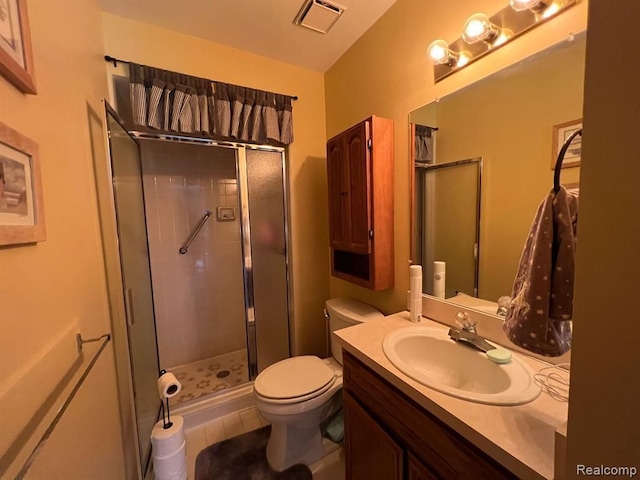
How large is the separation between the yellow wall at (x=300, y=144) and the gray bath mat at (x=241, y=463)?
676 millimetres

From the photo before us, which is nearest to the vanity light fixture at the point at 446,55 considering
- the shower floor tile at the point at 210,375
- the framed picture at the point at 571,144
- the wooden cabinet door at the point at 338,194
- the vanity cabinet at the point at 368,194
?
the vanity cabinet at the point at 368,194

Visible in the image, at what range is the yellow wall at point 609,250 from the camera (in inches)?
12.3

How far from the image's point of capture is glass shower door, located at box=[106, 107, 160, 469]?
1.28 metres

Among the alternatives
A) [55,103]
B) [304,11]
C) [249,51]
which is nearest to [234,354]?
[55,103]

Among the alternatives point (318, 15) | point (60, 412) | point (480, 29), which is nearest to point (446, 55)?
point (480, 29)

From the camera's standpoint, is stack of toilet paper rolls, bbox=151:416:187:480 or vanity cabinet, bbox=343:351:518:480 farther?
stack of toilet paper rolls, bbox=151:416:187:480

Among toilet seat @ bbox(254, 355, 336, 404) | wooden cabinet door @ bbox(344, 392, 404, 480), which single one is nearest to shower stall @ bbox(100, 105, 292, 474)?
toilet seat @ bbox(254, 355, 336, 404)

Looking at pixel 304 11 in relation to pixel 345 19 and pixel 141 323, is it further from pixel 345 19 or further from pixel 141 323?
pixel 141 323

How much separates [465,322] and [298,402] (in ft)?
2.97

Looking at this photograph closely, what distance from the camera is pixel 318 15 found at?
1.46m

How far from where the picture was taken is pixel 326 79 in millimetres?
2045

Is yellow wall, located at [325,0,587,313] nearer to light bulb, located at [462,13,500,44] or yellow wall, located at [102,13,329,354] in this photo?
light bulb, located at [462,13,500,44]

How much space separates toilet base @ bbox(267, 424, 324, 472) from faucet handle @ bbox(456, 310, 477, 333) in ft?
3.34

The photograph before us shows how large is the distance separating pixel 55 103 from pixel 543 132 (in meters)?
1.58
